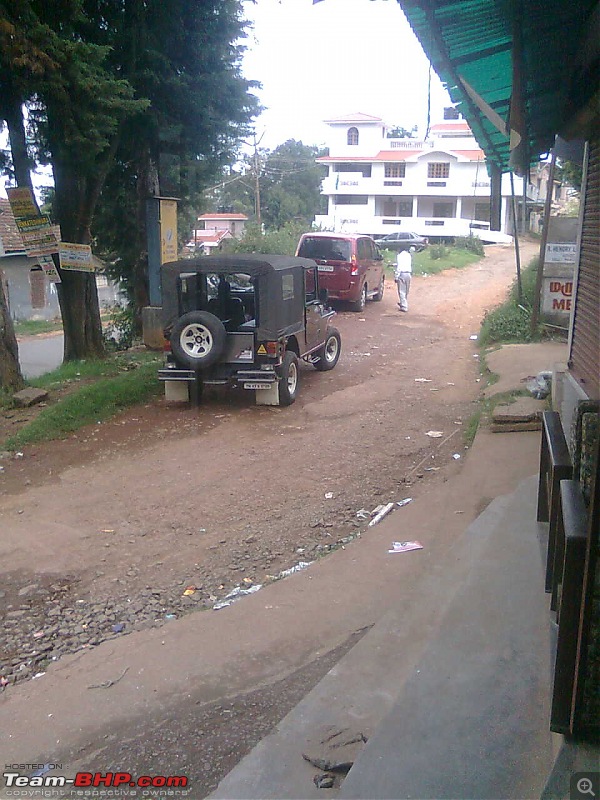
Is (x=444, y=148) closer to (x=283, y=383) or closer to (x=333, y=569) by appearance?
(x=283, y=383)

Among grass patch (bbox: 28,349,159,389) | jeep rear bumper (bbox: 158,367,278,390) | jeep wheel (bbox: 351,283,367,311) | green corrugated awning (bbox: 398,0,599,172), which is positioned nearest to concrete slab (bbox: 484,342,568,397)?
jeep rear bumper (bbox: 158,367,278,390)

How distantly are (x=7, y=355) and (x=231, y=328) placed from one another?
3289 millimetres

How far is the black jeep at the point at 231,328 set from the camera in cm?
957

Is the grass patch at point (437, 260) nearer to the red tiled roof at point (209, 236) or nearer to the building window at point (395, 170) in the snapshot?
the building window at point (395, 170)

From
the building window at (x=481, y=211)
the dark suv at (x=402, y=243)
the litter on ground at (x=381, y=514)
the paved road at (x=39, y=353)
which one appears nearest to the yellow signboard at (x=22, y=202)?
the paved road at (x=39, y=353)

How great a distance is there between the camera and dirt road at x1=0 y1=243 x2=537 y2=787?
5.12 m

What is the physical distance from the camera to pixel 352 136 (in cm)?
4800

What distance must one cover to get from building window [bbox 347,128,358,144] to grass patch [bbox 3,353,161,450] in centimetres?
3841

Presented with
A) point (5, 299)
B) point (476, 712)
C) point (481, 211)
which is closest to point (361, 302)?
point (5, 299)

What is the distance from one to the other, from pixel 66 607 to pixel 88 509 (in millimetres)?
1837

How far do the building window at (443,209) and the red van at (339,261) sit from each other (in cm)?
3120

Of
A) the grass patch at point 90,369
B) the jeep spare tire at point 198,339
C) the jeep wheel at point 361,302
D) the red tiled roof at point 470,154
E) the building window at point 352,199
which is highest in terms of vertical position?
the red tiled roof at point 470,154

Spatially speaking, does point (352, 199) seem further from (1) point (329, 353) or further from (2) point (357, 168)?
(1) point (329, 353)

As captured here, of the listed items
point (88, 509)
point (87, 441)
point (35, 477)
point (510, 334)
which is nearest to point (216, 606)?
point (88, 509)
